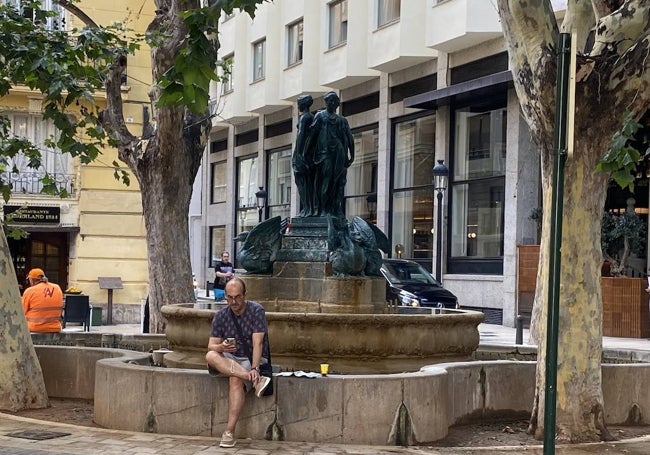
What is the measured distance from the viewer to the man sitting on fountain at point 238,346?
844 cm

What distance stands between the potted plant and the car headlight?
444 cm

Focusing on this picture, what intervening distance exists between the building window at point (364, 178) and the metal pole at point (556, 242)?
28.1 m

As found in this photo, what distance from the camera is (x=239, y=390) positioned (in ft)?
27.6

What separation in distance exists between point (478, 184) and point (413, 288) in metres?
7.41

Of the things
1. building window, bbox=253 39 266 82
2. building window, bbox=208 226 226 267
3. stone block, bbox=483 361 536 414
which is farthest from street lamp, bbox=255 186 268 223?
stone block, bbox=483 361 536 414

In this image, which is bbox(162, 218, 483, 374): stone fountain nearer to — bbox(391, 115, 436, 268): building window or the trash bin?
the trash bin

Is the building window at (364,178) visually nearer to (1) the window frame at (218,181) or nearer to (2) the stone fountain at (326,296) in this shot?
(1) the window frame at (218,181)

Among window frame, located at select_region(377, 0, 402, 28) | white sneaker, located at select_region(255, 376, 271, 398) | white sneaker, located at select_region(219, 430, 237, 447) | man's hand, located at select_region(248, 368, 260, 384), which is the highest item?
window frame, located at select_region(377, 0, 402, 28)

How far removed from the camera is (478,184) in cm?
2888

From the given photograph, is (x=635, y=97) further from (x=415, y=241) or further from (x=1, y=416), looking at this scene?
(x=415, y=241)

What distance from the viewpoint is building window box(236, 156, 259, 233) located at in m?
43.9

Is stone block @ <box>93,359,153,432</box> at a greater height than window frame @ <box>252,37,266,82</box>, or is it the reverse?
window frame @ <box>252,37,266,82</box>

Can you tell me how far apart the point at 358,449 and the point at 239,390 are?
1113 mm

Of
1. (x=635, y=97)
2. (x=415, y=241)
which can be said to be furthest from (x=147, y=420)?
(x=415, y=241)
